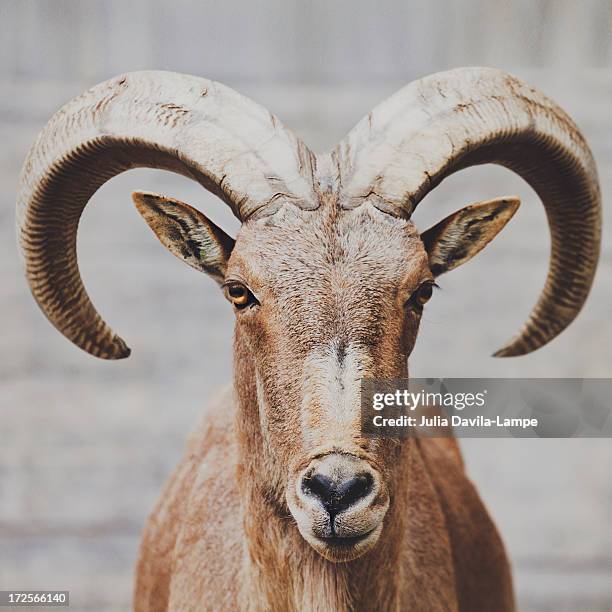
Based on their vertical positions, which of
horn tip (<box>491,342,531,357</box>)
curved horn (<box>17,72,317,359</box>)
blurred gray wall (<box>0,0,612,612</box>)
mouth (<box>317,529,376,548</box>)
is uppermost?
blurred gray wall (<box>0,0,612,612</box>)

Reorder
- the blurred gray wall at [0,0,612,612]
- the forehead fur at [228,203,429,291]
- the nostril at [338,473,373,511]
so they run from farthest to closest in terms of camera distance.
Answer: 1. the blurred gray wall at [0,0,612,612]
2. the forehead fur at [228,203,429,291]
3. the nostril at [338,473,373,511]

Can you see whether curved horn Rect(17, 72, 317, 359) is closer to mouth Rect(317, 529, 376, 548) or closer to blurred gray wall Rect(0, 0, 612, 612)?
mouth Rect(317, 529, 376, 548)

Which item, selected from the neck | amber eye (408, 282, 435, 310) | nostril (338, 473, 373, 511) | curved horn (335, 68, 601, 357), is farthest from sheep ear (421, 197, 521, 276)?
nostril (338, 473, 373, 511)

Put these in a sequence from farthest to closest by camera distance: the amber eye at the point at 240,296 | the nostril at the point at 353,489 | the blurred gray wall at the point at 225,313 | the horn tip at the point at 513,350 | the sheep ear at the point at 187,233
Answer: the blurred gray wall at the point at 225,313
the horn tip at the point at 513,350
the sheep ear at the point at 187,233
the amber eye at the point at 240,296
the nostril at the point at 353,489

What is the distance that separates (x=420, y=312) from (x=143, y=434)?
4070 mm

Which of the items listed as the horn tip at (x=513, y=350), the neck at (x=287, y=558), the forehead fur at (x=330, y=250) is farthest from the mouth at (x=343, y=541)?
the horn tip at (x=513, y=350)

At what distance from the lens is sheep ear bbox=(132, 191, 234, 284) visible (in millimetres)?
2801

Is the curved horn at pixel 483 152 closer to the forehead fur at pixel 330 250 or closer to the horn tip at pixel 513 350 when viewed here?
the forehead fur at pixel 330 250

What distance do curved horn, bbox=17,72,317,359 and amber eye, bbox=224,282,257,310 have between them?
214 mm

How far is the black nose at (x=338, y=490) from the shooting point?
87.7 inches

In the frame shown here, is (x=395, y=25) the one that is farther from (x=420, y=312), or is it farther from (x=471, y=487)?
(x=420, y=312)

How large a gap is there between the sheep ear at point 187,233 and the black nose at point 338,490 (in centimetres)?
83

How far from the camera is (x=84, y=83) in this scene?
20.7 feet

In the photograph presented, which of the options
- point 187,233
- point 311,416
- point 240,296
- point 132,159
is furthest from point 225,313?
point 311,416
